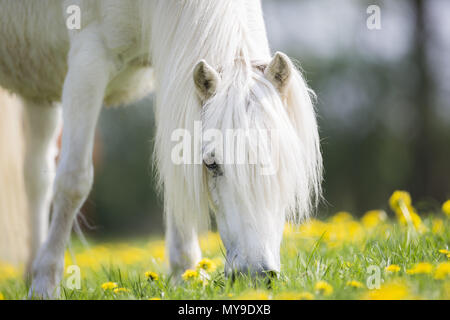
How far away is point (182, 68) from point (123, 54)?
0.69 metres

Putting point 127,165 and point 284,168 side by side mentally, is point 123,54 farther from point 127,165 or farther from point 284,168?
point 127,165

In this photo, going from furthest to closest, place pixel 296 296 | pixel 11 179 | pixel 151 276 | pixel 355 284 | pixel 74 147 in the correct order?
pixel 11 179 < pixel 74 147 < pixel 151 276 < pixel 355 284 < pixel 296 296

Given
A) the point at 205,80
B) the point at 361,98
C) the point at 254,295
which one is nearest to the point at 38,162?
the point at 205,80

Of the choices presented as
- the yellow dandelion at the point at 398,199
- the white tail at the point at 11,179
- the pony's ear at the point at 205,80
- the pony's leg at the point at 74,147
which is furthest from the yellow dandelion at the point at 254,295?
the white tail at the point at 11,179

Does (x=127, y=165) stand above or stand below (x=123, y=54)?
below

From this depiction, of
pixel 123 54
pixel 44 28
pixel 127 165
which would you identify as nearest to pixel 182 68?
pixel 123 54

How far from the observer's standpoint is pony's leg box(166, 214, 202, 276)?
9.55ft

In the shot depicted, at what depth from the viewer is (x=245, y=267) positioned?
1.75 m

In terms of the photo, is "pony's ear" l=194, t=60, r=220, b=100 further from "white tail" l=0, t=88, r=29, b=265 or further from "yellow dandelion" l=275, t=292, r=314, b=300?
"white tail" l=0, t=88, r=29, b=265

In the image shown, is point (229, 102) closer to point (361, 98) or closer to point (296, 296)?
point (296, 296)

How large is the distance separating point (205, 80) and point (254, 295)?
0.94 metres

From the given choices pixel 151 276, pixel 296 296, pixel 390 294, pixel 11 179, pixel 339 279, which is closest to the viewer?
pixel 390 294

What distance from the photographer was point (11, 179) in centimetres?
475

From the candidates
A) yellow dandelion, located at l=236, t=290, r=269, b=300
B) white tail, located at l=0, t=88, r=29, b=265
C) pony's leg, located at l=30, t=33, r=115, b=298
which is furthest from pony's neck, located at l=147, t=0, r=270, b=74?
white tail, located at l=0, t=88, r=29, b=265
